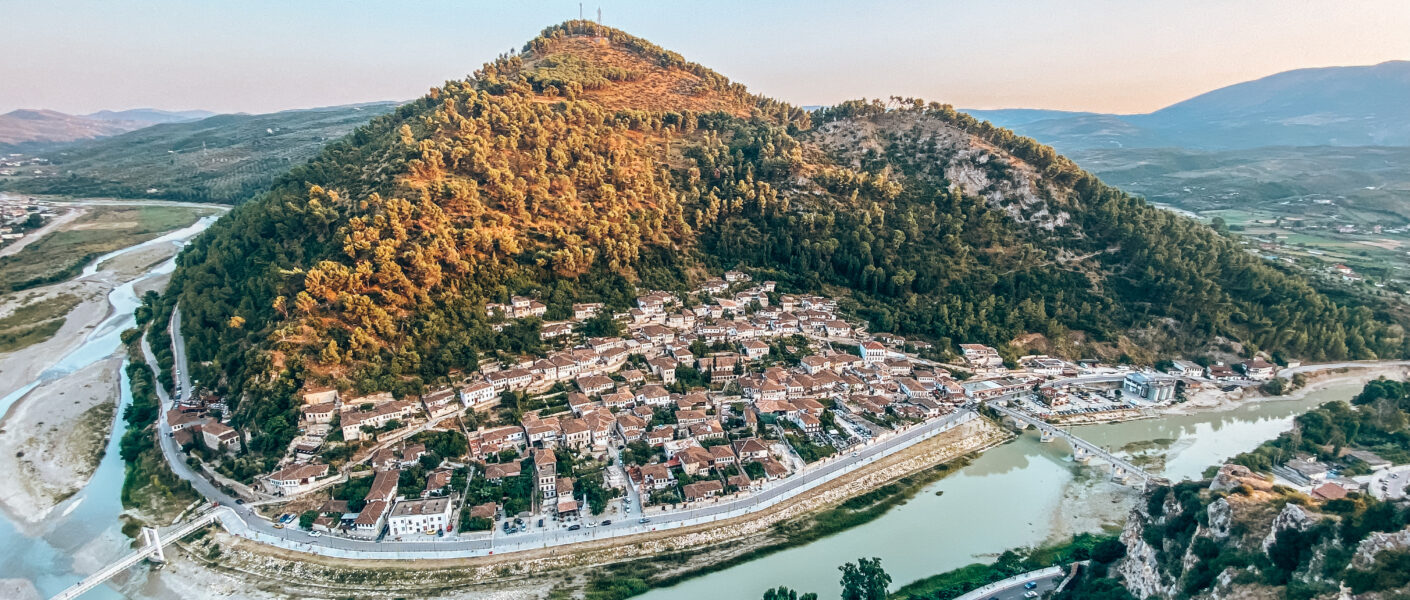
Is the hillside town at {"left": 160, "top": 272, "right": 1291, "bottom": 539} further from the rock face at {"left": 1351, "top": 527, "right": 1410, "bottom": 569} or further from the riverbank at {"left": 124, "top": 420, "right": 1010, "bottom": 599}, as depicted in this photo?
the rock face at {"left": 1351, "top": 527, "right": 1410, "bottom": 569}

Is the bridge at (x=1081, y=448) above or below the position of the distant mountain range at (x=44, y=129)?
below

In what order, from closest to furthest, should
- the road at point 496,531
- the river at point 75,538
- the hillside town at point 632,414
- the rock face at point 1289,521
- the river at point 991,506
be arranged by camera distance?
the rock face at point 1289,521
the river at point 75,538
the river at point 991,506
the road at point 496,531
the hillside town at point 632,414

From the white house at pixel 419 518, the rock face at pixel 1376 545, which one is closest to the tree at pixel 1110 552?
the rock face at pixel 1376 545

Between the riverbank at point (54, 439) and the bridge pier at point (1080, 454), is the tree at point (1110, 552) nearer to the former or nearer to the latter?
the bridge pier at point (1080, 454)

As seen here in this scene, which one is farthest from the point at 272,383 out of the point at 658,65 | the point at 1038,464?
the point at 658,65

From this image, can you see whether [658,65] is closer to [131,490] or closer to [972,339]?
[972,339]

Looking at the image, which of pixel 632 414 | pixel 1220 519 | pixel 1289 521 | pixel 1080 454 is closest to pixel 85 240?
pixel 632 414

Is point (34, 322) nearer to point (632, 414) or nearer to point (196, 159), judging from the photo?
point (632, 414)
